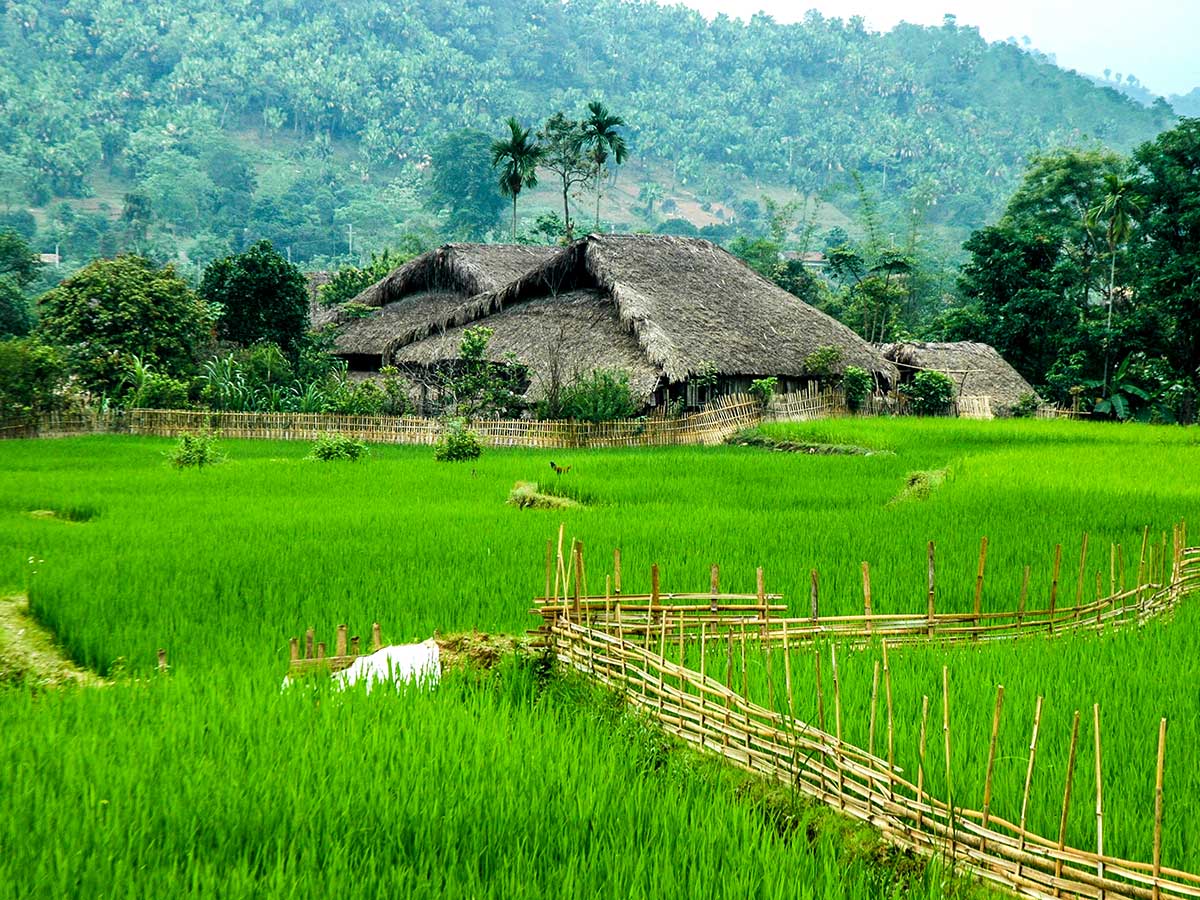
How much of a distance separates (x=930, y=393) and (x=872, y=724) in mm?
23048

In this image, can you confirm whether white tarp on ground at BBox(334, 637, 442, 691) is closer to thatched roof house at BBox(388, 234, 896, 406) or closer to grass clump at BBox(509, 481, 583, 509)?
grass clump at BBox(509, 481, 583, 509)

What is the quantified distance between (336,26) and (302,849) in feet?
355

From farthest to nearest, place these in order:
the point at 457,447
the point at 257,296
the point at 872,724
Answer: the point at 257,296, the point at 457,447, the point at 872,724

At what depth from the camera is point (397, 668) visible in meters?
3.85

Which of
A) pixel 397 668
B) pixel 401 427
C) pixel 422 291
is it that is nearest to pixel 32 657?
pixel 397 668

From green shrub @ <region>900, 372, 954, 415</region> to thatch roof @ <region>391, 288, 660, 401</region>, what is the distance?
806 centimetres

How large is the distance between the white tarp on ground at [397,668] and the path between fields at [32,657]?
950 millimetres

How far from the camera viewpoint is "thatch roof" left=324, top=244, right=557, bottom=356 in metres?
26.0

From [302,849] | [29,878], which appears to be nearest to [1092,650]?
[302,849]

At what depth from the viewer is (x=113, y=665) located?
4480 millimetres

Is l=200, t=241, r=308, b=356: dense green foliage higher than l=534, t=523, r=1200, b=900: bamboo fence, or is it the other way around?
l=200, t=241, r=308, b=356: dense green foliage

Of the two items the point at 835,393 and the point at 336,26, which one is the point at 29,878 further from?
the point at 336,26

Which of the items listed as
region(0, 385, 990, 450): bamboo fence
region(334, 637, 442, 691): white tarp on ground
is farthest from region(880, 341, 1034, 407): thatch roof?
region(334, 637, 442, 691): white tarp on ground

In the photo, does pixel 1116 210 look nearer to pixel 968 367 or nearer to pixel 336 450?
pixel 968 367
